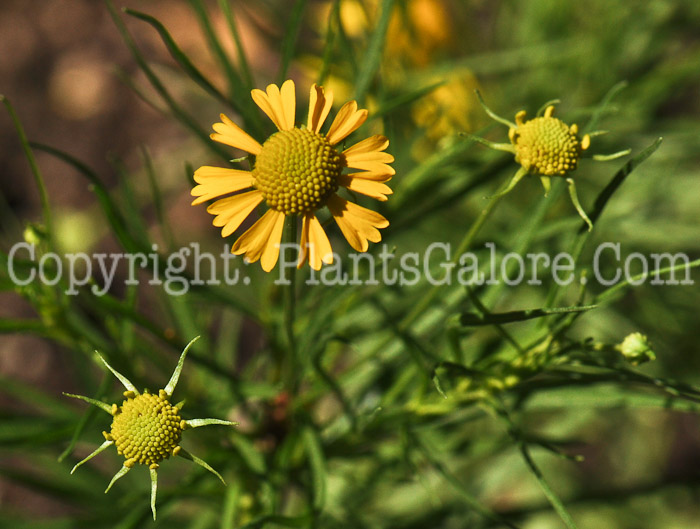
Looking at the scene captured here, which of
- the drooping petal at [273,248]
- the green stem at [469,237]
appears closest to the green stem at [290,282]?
the drooping petal at [273,248]

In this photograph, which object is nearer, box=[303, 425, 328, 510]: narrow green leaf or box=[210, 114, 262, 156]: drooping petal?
box=[210, 114, 262, 156]: drooping petal

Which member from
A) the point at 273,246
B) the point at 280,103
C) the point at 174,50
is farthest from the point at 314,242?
the point at 174,50

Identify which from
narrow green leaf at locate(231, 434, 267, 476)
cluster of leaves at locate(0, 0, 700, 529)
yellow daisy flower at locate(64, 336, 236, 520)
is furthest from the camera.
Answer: narrow green leaf at locate(231, 434, 267, 476)

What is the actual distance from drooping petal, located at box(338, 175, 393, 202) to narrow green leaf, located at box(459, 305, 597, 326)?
0.47 ft

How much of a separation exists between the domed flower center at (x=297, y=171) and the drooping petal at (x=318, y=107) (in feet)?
0.04

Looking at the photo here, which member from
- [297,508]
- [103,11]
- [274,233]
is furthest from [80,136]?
[274,233]

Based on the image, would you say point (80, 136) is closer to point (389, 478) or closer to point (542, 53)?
point (542, 53)

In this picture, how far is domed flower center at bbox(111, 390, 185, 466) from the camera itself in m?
0.51

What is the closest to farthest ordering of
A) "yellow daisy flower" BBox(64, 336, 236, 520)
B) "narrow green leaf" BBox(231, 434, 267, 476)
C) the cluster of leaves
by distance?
"yellow daisy flower" BBox(64, 336, 236, 520), the cluster of leaves, "narrow green leaf" BBox(231, 434, 267, 476)

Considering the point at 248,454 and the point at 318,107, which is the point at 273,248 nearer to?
the point at 318,107

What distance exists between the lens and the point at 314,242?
569mm

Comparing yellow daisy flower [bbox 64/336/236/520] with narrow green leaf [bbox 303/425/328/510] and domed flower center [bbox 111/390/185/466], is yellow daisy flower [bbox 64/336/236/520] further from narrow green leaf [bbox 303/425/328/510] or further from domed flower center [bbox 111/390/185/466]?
narrow green leaf [bbox 303/425/328/510]

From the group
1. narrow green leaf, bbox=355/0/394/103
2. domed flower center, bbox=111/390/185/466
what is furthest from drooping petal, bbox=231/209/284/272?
narrow green leaf, bbox=355/0/394/103

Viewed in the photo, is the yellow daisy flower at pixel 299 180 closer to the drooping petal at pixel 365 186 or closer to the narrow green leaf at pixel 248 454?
the drooping petal at pixel 365 186
